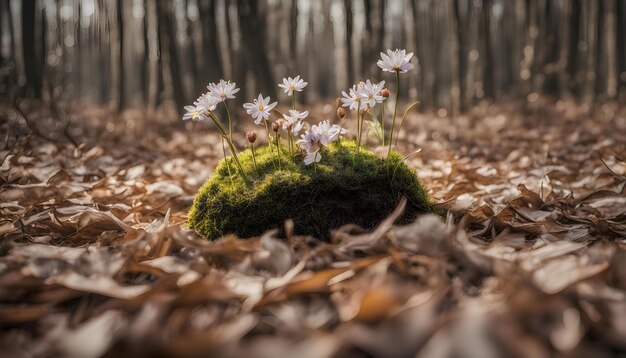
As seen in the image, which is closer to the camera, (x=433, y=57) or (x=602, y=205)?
(x=602, y=205)

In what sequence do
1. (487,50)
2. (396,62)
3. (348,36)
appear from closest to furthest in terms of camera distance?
(396,62), (487,50), (348,36)

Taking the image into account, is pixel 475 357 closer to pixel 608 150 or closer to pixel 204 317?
pixel 204 317

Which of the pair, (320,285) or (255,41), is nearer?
(320,285)

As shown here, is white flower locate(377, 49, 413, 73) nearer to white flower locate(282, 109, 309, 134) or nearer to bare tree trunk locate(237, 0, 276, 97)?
white flower locate(282, 109, 309, 134)

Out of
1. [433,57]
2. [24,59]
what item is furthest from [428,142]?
[433,57]

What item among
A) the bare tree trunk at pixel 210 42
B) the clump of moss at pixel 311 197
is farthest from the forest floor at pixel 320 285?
the bare tree trunk at pixel 210 42

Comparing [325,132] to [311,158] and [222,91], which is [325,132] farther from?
[222,91]

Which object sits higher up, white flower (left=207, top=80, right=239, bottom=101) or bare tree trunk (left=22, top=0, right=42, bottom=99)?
bare tree trunk (left=22, top=0, right=42, bottom=99)

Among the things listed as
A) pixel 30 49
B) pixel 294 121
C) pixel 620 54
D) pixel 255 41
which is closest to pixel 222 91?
pixel 294 121

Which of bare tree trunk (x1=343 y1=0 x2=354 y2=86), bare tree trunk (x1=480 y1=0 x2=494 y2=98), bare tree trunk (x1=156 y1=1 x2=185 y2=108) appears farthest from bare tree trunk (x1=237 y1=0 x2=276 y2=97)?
bare tree trunk (x1=480 y1=0 x2=494 y2=98)
